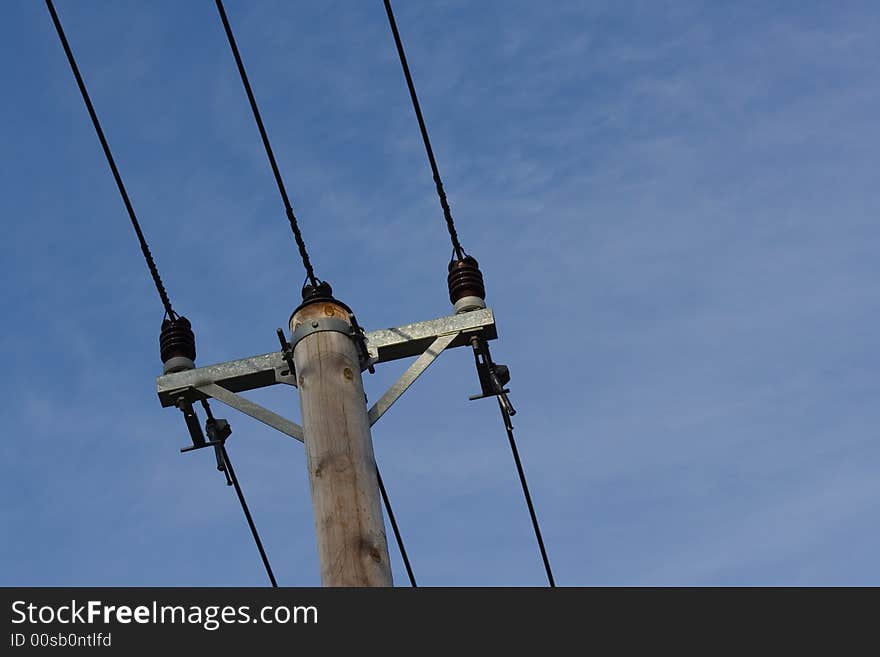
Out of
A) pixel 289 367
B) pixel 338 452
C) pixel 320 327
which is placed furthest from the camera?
pixel 289 367

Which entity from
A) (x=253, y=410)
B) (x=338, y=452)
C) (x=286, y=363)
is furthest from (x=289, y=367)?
(x=338, y=452)

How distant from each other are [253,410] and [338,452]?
88 cm

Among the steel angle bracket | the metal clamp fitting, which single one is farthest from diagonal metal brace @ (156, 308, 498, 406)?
the metal clamp fitting

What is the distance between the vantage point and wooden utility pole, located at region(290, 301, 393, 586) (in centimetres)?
722

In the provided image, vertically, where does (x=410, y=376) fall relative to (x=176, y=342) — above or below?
below

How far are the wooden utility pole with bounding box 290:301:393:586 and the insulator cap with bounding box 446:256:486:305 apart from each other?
2.53ft

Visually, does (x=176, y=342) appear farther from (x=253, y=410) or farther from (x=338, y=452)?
(x=338, y=452)

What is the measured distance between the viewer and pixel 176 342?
352 inches

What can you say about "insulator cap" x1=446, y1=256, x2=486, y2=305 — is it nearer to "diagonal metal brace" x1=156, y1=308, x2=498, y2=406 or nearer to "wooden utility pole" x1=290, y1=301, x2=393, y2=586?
"diagonal metal brace" x1=156, y1=308, x2=498, y2=406

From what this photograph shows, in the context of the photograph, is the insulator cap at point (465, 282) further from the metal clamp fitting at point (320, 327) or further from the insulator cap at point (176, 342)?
the insulator cap at point (176, 342)
